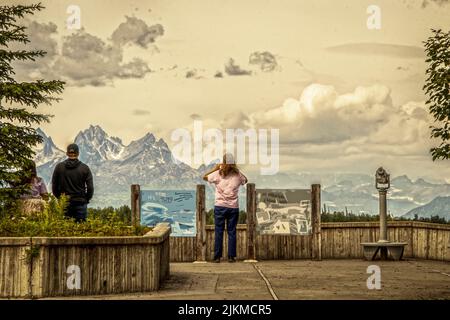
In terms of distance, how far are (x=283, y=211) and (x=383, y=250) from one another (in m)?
2.45

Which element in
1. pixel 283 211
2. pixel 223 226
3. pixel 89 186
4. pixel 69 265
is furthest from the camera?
pixel 283 211

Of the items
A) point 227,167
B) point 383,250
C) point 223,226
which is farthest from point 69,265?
point 383,250

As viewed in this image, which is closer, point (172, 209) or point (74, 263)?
point (74, 263)

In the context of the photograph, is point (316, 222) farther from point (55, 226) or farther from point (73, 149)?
point (55, 226)

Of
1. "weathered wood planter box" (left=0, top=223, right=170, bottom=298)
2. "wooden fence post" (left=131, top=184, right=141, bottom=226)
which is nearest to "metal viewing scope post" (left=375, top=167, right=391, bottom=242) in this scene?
"wooden fence post" (left=131, top=184, right=141, bottom=226)

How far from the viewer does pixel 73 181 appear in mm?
18484

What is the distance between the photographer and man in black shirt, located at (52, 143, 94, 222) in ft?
60.6

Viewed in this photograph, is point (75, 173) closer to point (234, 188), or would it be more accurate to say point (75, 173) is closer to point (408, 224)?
point (234, 188)

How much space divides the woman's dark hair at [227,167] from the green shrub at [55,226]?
413 centimetres

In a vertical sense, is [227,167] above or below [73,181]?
above

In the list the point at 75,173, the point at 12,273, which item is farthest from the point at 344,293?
the point at 75,173

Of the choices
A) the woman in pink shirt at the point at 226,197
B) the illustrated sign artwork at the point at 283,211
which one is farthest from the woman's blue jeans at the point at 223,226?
the illustrated sign artwork at the point at 283,211

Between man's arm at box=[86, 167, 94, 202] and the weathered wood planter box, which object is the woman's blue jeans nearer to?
man's arm at box=[86, 167, 94, 202]

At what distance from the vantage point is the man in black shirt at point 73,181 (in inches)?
728
